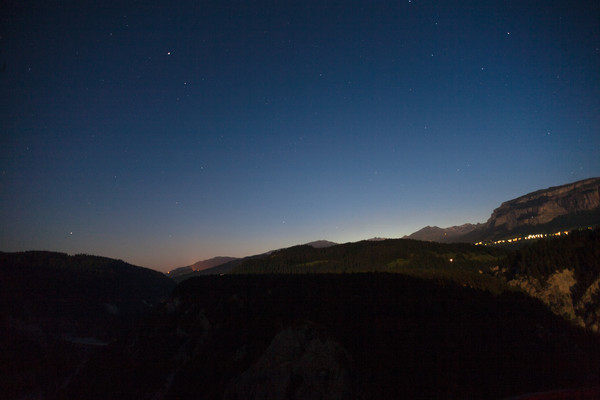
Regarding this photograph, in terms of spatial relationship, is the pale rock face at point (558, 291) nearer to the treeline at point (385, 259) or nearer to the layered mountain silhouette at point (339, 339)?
the layered mountain silhouette at point (339, 339)

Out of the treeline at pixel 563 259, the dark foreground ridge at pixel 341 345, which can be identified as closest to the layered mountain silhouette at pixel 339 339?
the dark foreground ridge at pixel 341 345

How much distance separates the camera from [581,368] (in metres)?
48.6

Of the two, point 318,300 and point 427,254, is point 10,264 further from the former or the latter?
point 427,254

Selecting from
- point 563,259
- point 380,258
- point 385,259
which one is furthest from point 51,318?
point 563,259

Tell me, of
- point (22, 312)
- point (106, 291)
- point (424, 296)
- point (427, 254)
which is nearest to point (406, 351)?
point (424, 296)

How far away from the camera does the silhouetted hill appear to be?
84750 mm

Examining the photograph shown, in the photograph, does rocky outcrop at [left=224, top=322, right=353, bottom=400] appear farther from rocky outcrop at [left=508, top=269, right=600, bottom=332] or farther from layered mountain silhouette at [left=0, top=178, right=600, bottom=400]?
rocky outcrop at [left=508, top=269, right=600, bottom=332]

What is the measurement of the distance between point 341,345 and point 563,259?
273 ft

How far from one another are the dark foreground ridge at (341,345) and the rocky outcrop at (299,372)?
0.14m

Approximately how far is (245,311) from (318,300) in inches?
898

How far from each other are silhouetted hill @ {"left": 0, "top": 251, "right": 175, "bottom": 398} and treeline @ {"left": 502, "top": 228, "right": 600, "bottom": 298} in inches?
6025

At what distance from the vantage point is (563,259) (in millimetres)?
77438

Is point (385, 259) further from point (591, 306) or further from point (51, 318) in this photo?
point (51, 318)

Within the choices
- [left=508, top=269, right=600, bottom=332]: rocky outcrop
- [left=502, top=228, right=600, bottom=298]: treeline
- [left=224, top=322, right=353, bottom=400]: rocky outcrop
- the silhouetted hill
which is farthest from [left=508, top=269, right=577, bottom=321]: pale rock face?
the silhouetted hill
